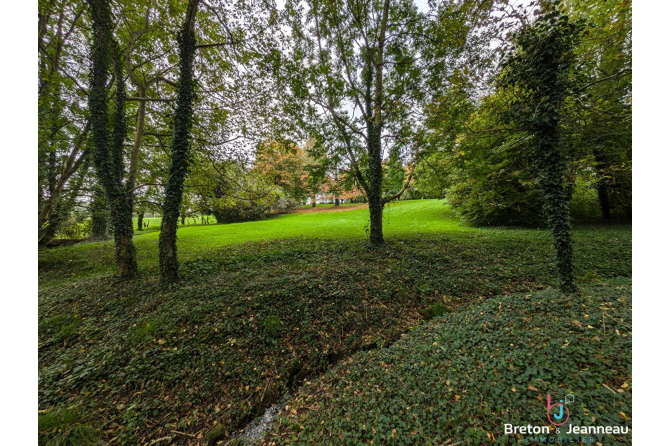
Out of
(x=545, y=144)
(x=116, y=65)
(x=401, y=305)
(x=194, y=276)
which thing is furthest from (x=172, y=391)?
(x=116, y=65)

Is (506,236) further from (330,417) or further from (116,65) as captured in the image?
(116,65)

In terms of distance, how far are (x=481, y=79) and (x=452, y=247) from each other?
5.91m

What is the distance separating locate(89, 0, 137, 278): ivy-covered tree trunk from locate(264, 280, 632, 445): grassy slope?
6.93 metres

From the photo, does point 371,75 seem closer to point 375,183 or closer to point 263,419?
point 375,183

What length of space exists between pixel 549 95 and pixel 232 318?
8040mm

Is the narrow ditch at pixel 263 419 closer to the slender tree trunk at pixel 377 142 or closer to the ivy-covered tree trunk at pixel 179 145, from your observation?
the ivy-covered tree trunk at pixel 179 145

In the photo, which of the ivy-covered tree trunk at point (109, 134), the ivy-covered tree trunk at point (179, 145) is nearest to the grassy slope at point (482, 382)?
the ivy-covered tree trunk at point (179, 145)

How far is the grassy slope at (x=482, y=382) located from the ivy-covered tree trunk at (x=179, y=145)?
5.32 m

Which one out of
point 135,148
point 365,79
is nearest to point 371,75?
point 365,79

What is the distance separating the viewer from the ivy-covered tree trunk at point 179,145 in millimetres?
5629

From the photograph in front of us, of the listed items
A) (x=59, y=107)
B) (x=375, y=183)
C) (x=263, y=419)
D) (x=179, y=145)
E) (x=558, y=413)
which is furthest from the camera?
(x=375, y=183)

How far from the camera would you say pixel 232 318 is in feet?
14.4

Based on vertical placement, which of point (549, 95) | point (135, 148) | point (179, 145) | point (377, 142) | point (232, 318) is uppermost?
point (377, 142)

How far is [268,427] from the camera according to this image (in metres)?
2.91
